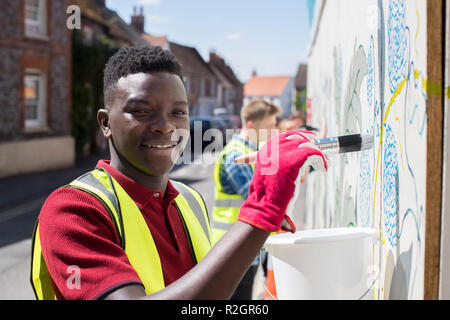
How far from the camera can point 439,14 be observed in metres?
0.87

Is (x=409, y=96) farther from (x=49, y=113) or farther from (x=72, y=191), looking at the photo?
(x=49, y=113)

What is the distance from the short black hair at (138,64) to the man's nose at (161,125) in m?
0.13

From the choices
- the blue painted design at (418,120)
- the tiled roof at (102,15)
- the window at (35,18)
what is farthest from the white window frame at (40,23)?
the blue painted design at (418,120)

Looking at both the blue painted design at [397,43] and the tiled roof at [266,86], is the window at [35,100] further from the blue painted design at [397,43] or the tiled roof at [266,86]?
the tiled roof at [266,86]

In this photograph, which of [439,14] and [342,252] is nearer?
[439,14]

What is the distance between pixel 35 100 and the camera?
1445 cm

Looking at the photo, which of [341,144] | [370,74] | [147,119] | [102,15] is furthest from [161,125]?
[102,15]

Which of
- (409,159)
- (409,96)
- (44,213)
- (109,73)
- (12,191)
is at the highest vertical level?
(109,73)

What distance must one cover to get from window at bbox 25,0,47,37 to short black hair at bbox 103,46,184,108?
13.6 m

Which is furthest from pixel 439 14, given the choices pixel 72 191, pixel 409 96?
pixel 72 191

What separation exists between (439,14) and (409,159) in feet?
1.07

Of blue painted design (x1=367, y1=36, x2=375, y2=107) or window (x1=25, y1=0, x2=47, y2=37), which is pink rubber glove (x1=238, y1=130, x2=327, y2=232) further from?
window (x1=25, y1=0, x2=47, y2=37)

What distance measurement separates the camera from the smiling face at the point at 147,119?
1.30m

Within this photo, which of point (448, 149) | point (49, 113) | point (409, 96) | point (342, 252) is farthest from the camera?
point (49, 113)
